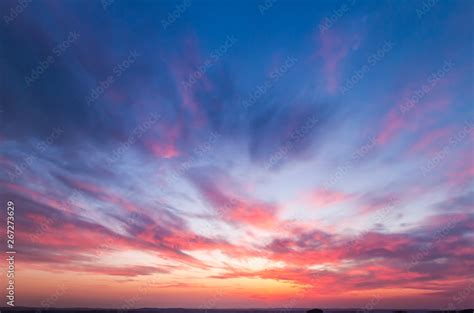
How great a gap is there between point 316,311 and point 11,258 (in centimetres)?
5133

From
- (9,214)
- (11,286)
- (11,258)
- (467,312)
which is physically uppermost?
(9,214)

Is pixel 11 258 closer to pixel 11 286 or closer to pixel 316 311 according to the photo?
pixel 11 286

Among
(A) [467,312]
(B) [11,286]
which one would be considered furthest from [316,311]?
(B) [11,286]

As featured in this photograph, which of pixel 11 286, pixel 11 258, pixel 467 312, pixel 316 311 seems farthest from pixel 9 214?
pixel 467 312

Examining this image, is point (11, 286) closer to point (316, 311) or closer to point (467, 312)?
point (316, 311)

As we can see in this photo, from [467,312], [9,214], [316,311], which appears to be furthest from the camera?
[467,312]

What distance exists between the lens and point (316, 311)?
180 ft

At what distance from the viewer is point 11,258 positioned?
74.9 ft

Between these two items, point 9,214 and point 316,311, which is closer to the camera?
point 9,214

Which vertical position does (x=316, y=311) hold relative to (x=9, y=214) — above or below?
below

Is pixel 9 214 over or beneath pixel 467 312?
over

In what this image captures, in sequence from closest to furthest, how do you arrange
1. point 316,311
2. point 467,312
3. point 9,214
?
point 9,214 → point 316,311 → point 467,312

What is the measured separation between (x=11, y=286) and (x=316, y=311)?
166 feet

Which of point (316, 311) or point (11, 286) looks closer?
point (11, 286)
